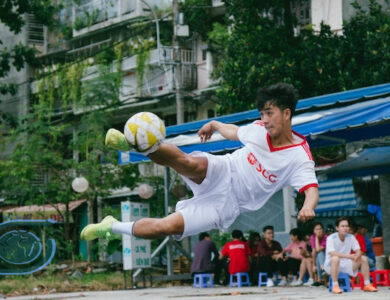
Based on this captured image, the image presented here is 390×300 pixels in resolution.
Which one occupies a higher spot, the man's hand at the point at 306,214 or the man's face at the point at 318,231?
the man's face at the point at 318,231

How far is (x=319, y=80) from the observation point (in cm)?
1911

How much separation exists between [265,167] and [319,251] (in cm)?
726

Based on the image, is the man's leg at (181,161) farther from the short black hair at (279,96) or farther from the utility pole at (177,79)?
the utility pole at (177,79)

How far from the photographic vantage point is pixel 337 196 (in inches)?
791

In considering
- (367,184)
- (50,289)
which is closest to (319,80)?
(367,184)

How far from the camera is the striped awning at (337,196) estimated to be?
788 inches

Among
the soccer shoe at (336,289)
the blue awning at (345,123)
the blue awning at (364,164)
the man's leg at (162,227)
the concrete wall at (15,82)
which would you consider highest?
the concrete wall at (15,82)

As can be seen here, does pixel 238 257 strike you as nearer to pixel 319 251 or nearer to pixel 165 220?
pixel 319 251

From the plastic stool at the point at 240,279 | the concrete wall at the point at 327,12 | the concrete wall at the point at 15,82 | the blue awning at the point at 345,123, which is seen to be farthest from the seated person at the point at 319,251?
the concrete wall at the point at 15,82

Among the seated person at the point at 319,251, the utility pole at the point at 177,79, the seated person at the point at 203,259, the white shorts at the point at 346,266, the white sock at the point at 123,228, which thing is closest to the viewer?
the white sock at the point at 123,228

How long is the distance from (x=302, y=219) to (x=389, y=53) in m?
12.6

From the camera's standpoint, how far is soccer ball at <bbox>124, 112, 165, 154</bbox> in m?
6.18

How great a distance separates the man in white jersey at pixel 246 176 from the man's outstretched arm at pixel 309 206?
2 cm

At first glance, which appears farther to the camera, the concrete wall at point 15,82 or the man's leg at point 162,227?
the concrete wall at point 15,82
